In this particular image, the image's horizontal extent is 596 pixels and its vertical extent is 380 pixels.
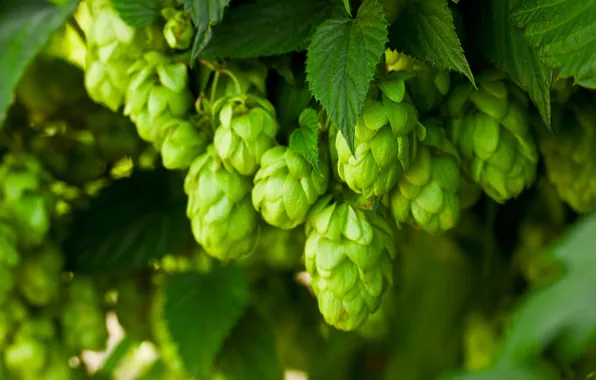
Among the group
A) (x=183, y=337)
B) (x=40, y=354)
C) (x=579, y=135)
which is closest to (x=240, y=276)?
(x=183, y=337)

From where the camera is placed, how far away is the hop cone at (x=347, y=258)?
1.90 feet

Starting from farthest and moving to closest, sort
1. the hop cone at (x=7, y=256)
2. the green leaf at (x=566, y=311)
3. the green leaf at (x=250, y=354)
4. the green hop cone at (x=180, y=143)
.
→ the green leaf at (x=250, y=354) → the hop cone at (x=7, y=256) → the green hop cone at (x=180, y=143) → the green leaf at (x=566, y=311)

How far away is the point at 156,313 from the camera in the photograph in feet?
3.02

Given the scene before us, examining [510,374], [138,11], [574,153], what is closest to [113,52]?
[138,11]

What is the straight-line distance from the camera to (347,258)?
0.59 metres

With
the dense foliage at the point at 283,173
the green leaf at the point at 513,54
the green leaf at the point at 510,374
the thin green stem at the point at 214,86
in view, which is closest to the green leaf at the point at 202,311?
the dense foliage at the point at 283,173

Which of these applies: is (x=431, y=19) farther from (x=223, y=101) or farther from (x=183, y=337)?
(x=183, y=337)

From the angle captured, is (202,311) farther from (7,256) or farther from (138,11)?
(138,11)

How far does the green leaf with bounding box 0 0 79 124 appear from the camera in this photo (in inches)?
28.4

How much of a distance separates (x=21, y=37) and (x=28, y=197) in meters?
0.16

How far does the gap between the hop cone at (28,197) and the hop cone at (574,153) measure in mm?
460

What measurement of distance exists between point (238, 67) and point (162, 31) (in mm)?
81

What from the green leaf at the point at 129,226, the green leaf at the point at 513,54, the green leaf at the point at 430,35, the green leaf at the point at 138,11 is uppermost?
the green leaf at the point at 430,35

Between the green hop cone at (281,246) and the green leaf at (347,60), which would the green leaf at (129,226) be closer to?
the green hop cone at (281,246)
